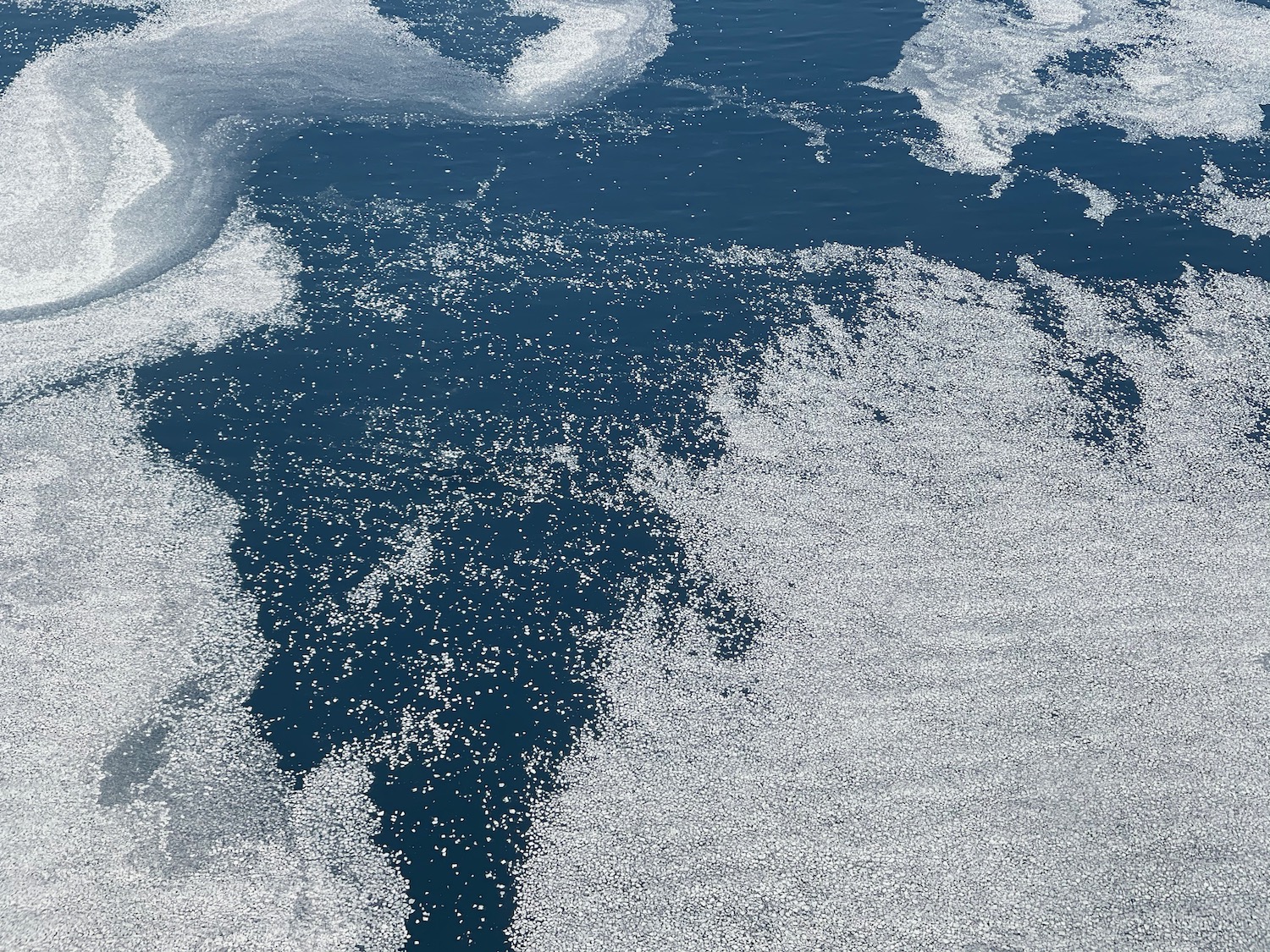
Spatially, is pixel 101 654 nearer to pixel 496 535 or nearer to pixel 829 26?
pixel 496 535

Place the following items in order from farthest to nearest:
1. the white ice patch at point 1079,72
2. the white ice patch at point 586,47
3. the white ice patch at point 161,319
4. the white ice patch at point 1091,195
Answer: the white ice patch at point 586,47, the white ice patch at point 1079,72, the white ice patch at point 1091,195, the white ice patch at point 161,319

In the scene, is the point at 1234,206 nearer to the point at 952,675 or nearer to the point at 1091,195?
the point at 1091,195

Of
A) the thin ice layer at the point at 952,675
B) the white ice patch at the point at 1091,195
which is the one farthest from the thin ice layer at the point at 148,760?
the white ice patch at the point at 1091,195

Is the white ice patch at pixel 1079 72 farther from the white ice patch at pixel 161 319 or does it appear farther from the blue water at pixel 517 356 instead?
the white ice patch at pixel 161 319

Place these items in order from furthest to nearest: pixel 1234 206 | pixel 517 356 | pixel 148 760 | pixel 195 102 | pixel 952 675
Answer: pixel 195 102 < pixel 1234 206 < pixel 517 356 < pixel 952 675 < pixel 148 760

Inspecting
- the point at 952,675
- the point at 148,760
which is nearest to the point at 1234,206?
the point at 952,675

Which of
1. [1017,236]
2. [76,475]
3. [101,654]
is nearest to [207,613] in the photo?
[101,654]
